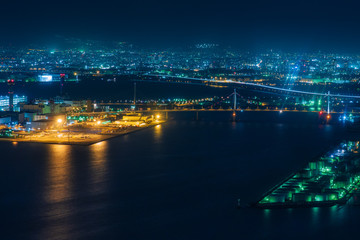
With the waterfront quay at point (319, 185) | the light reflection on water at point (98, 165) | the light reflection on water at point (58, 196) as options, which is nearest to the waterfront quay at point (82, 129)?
the light reflection on water at point (98, 165)

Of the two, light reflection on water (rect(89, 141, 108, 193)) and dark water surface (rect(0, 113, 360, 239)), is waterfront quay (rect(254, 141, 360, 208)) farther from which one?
light reflection on water (rect(89, 141, 108, 193))

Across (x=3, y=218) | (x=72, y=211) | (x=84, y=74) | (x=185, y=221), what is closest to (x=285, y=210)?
(x=185, y=221)

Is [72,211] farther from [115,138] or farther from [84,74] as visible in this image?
[84,74]

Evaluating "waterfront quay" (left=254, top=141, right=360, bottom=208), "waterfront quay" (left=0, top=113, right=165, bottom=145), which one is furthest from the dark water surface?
"waterfront quay" (left=0, top=113, right=165, bottom=145)

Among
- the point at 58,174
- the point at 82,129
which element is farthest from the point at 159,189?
the point at 82,129

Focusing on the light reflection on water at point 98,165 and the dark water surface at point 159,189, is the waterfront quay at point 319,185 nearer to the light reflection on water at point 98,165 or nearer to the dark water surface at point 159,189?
the dark water surface at point 159,189

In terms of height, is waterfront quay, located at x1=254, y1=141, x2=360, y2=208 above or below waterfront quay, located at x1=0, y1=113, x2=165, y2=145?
below

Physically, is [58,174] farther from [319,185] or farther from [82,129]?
[82,129]
